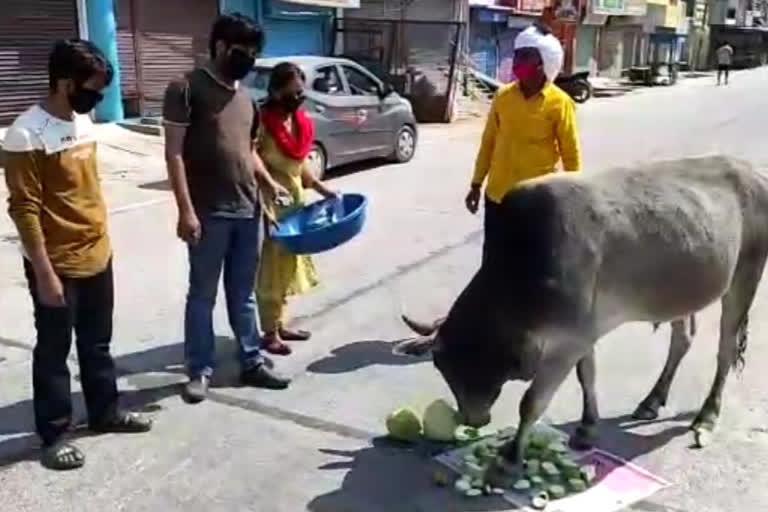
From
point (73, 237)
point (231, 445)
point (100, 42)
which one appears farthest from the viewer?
point (100, 42)

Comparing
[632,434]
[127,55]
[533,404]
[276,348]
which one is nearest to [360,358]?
[276,348]

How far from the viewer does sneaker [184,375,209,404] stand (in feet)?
15.5

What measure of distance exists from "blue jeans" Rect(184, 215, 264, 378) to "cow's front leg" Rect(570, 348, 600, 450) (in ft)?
5.95

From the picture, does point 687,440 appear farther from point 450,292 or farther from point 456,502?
point 450,292

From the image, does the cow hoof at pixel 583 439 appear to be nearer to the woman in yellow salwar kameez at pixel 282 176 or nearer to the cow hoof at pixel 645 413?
the cow hoof at pixel 645 413

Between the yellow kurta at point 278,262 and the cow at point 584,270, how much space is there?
5.92 ft

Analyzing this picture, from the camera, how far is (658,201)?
3.92m

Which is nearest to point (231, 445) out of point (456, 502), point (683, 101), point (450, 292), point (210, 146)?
point (456, 502)

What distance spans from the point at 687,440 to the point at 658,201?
4.08 ft

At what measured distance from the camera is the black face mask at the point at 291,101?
5.10m

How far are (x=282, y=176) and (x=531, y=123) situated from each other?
1530mm

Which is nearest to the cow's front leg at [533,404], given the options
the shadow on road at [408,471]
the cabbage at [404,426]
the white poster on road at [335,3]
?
the shadow on road at [408,471]

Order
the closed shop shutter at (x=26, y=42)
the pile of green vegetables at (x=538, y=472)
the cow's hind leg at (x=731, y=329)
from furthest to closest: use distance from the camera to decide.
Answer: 1. the closed shop shutter at (x=26, y=42)
2. the cow's hind leg at (x=731, y=329)
3. the pile of green vegetables at (x=538, y=472)

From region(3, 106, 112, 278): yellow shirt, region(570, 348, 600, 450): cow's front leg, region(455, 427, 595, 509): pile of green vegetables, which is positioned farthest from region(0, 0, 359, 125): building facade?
region(455, 427, 595, 509): pile of green vegetables
